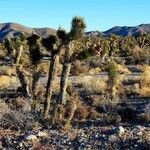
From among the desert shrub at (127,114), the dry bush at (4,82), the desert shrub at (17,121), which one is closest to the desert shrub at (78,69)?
the dry bush at (4,82)

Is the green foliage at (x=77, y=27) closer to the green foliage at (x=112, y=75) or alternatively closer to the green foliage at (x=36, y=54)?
the green foliage at (x=36, y=54)

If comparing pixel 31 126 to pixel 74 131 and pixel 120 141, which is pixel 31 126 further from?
pixel 120 141

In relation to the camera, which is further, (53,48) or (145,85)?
(145,85)

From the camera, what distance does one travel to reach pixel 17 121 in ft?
50.9

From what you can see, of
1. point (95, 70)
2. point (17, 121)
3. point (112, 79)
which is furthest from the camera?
point (95, 70)

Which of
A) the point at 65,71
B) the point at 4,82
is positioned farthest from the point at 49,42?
the point at 4,82

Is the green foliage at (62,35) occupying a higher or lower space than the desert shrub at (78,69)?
higher

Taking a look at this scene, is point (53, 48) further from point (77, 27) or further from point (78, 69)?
point (78, 69)

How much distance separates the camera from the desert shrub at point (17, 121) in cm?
1541

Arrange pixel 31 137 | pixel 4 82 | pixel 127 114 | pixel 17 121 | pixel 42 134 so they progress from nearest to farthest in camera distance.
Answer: pixel 31 137
pixel 42 134
pixel 17 121
pixel 127 114
pixel 4 82

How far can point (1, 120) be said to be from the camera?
15.8 meters

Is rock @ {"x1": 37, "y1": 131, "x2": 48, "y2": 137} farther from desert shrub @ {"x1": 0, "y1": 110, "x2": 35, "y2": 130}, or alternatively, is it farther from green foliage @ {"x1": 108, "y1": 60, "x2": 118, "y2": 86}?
green foliage @ {"x1": 108, "y1": 60, "x2": 118, "y2": 86}

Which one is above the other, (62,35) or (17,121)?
(62,35)

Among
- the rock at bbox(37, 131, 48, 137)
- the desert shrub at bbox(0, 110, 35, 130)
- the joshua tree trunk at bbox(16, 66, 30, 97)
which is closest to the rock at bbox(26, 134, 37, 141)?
the rock at bbox(37, 131, 48, 137)
